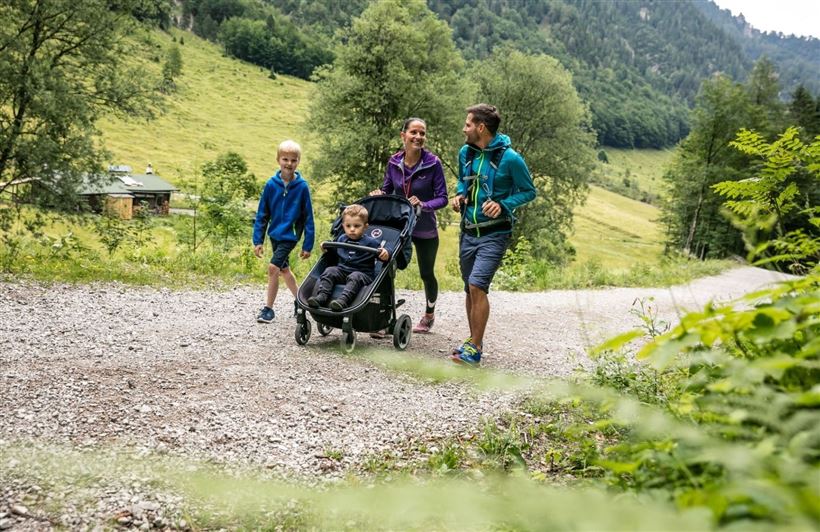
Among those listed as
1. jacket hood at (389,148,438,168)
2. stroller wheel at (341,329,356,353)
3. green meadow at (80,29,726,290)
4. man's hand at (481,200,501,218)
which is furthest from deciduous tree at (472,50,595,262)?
man's hand at (481,200,501,218)

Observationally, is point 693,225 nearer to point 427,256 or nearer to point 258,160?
point 427,256

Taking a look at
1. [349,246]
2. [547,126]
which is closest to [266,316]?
[349,246]

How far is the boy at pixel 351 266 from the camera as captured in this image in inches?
261

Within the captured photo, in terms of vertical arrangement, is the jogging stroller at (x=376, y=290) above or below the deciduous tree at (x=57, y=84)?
below

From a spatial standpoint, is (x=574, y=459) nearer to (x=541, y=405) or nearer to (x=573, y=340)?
(x=541, y=405)

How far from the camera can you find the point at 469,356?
6.21 metres

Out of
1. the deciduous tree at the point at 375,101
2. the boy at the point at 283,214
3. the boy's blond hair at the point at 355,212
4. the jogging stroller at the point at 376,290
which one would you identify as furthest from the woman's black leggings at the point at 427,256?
the deciduous tree at the point at 375,101

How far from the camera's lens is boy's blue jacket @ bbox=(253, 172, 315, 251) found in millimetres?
7711

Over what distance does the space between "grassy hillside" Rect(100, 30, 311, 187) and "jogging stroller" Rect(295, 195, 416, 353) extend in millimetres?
49057

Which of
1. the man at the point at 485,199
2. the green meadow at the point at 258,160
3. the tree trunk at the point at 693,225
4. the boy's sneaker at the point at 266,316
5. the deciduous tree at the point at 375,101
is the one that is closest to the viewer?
the man at the point at 485,199

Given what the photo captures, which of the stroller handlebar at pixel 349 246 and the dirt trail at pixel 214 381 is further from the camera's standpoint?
the stroller handlebar at pixel 349 246

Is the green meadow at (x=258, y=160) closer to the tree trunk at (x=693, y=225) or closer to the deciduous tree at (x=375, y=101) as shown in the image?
the deciduous tree at (x=375, y=101)

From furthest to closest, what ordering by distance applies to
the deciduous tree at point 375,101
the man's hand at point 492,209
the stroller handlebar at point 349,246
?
1. the deciduous tree at point 375,101
2. the stroller handlebar at point 349,246
3. the man's hand at point 492,209

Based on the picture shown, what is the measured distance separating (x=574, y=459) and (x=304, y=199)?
5.11 m
